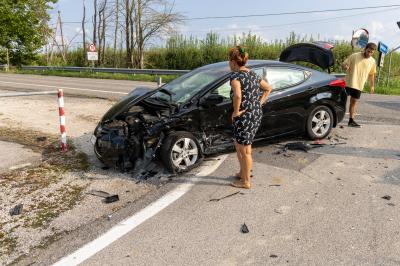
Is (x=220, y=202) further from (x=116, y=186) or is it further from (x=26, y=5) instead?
(x=26, y=5)

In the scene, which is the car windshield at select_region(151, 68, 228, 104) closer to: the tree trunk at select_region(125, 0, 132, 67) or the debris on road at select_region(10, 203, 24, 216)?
the debris on road at select_region(10, 203, 24, 216)

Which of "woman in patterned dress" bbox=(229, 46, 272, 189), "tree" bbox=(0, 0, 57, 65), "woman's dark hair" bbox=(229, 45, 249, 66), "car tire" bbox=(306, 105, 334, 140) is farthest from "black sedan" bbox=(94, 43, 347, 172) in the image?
"tree" bbox=(0, 0, 57, 65)

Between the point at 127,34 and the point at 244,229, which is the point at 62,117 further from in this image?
the point at 127,34

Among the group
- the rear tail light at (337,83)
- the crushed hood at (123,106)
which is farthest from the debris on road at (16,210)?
the rear tail light at (337,83)

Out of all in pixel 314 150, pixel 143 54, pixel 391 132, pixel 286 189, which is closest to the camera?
pixel 286 189

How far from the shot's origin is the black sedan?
17.3ft

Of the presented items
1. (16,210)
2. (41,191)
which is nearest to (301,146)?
(41,191)

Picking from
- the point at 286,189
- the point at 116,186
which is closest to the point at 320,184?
the point at 286,189

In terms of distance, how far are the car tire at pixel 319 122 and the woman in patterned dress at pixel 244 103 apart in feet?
6.88

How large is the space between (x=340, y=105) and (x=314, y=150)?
1.23m

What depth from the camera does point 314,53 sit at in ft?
25.7

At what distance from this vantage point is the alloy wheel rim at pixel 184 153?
525 centimetres

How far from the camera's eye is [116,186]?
5.01m

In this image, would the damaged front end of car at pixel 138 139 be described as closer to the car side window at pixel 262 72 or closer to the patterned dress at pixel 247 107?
the patterned dress at pixel 247 107
